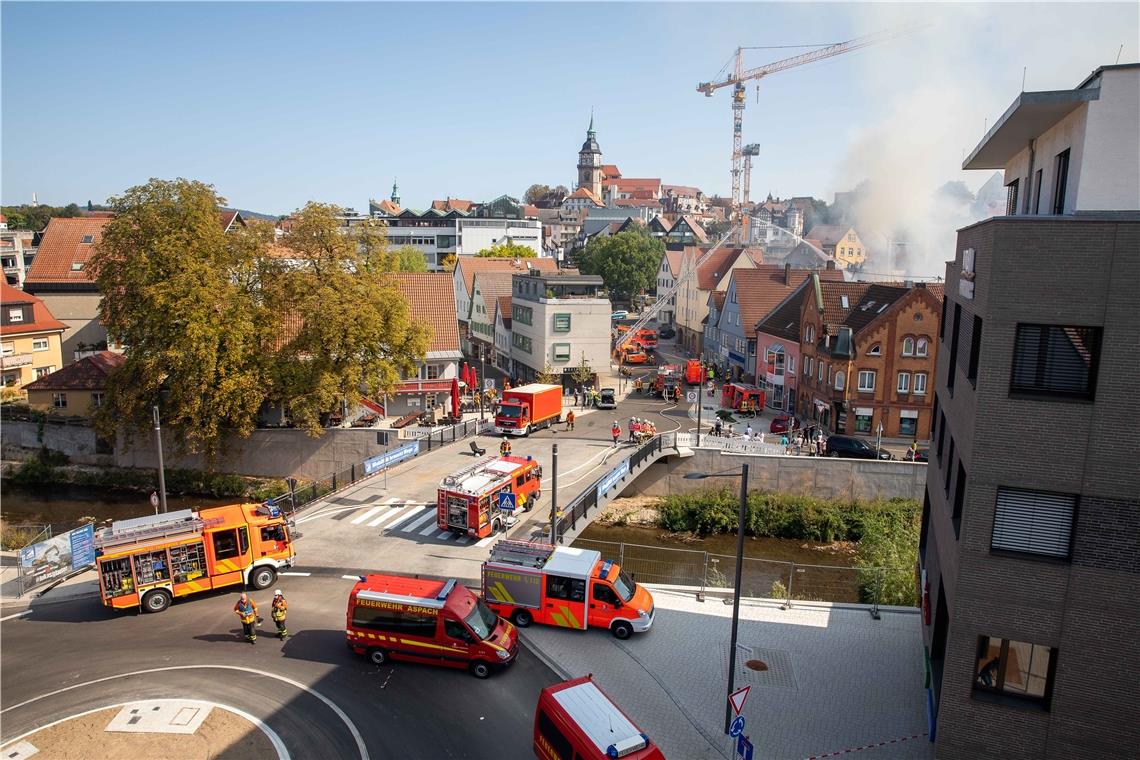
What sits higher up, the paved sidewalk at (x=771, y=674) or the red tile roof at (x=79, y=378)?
the red tile roof at (x=79, y=378)

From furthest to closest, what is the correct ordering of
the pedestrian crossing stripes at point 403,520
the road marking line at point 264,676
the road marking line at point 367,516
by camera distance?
the road marking line at point 367,516 < the pedestrian crossing stripes at point 403,520 < the road marking line at point 264,676

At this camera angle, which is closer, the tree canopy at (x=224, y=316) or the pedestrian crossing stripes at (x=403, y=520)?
the pedestrian crossing stripes at (x=403, y=520)

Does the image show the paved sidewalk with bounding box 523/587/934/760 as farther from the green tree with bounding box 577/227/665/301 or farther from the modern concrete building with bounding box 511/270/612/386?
the green tree with bounding box 577/227/665/301

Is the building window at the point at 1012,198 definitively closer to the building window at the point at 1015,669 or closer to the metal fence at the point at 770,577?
the building window at the point at 1015,669

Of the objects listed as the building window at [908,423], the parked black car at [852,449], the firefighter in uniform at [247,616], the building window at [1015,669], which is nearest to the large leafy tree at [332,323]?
the firefighter in uniform at [247,616]

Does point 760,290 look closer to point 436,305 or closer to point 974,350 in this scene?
point 436,305

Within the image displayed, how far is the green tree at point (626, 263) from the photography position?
10162 centimetres

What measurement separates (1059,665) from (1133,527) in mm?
2689

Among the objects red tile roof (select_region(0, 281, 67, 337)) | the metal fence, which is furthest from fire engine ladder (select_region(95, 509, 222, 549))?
red tile roof (select_region(0, 281, 67, 337))

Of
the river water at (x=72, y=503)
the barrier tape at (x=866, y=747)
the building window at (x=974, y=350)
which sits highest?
the building window at (x=974, y=350)

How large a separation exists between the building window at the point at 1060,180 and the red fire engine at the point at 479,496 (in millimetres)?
18512

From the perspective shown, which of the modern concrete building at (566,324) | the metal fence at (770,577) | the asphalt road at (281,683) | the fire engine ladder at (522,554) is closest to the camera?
the asphalt road at (281,683)

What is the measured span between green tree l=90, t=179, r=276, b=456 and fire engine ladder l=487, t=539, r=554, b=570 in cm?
2122

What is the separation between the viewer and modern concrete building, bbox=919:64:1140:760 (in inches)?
483
